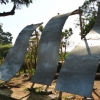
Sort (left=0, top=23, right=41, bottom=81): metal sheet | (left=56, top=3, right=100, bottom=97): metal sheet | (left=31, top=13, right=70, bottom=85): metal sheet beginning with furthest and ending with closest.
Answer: (left=0, top=23, right=41, bottom=81): metal sheet, (left=31, top=13, right=70, bottom=85): metal sheet, (left=56, top=3, right=100, bottom=97): metal sheet

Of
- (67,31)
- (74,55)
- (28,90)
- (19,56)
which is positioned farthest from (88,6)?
(74,55)

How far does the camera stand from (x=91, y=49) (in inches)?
191

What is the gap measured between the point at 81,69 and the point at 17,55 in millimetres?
4343

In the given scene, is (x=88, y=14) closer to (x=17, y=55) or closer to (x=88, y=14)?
(x=88, y=14)

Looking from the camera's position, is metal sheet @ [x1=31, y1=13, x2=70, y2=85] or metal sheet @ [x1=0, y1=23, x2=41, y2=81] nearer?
metal sheet @ [x1=31, y1=13, x2=70, y2=85]

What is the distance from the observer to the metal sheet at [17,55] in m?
8.09

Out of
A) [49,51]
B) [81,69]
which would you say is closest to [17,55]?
[49,51]

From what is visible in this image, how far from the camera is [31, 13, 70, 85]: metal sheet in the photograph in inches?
240

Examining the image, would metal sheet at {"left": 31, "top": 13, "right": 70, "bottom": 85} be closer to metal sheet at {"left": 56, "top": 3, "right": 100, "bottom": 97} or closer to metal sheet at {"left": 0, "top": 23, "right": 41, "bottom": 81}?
metal sheet at {"left": 56, "top": 3, "right": 100, "bottom": 97}

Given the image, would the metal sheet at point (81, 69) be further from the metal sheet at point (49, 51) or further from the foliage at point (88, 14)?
the foliage at point (88, 14)

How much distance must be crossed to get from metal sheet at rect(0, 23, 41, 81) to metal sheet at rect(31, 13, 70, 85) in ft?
5.34

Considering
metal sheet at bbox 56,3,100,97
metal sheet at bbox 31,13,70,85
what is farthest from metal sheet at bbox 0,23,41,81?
metal sheet at bbox 56,3,100,97

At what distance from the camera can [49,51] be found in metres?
6.48

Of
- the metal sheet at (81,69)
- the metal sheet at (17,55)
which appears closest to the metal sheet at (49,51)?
the metal sheet at (81,69)
